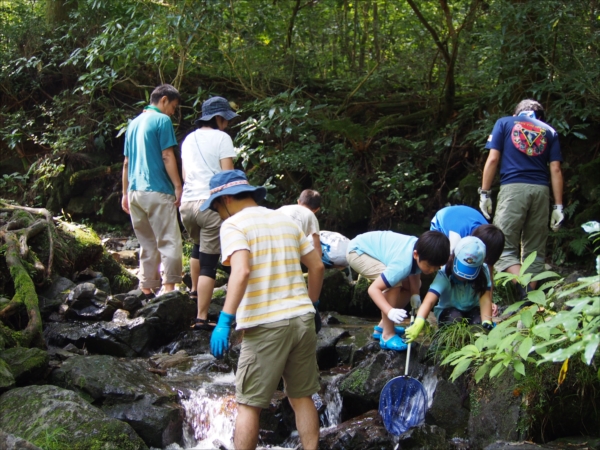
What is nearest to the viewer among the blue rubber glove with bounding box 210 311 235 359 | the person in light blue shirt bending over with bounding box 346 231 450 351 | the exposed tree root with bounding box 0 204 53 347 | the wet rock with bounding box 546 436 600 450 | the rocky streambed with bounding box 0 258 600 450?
the blue rubber glove with bounding box 210 311 235 359

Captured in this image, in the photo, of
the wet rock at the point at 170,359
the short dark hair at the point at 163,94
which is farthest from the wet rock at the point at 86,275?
the short dark hair at the point at 163,94

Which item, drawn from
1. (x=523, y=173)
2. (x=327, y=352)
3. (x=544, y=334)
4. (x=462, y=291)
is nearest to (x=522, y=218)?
(x=523, y=173)

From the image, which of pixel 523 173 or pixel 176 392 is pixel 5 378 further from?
pixel 523 173

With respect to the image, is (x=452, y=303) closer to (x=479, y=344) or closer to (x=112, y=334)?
(x=479, y=344)

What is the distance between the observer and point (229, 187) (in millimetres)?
3723

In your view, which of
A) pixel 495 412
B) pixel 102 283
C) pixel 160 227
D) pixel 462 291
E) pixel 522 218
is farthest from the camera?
pixel 102 283

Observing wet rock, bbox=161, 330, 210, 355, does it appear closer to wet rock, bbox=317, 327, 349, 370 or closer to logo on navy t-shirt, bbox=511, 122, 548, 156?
wet rock, bbox=317, 327, 349, 370

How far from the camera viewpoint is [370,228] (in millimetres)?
9109

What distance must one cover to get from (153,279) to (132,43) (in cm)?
372

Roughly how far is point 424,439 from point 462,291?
1.19 metres

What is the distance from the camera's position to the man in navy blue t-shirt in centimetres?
618

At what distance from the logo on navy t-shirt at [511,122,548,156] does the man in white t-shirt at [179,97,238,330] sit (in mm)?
2746

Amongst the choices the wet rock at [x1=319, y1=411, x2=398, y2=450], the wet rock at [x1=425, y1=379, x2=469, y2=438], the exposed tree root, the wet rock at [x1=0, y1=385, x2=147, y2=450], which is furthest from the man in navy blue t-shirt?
the exposed tree root

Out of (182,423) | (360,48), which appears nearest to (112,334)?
(182,423)
